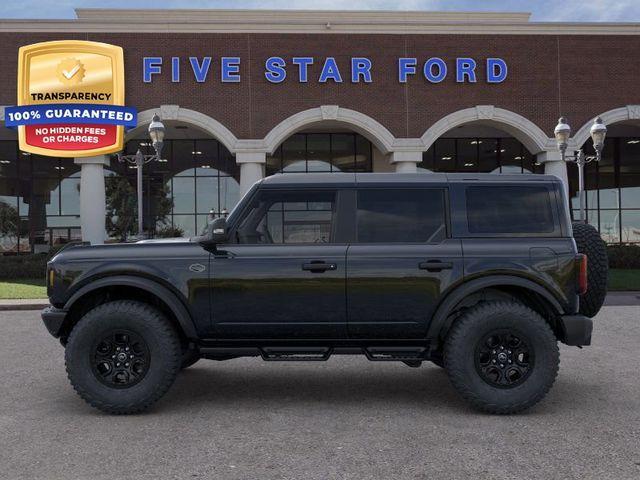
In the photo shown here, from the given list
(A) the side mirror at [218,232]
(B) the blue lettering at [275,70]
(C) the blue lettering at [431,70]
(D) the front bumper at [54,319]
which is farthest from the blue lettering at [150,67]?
(A) the side mirror at [218,232]

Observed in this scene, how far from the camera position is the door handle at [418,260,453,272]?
5.14m

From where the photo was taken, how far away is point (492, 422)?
4.89m

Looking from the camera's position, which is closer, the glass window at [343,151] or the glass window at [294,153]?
the glass window at [343,151]

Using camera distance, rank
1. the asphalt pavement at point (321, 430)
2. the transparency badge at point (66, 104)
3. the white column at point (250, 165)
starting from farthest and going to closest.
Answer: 1. the white column at point (250, 165)
2. the transparency badge at point (66, 104)
3. the asphalt pavement at point (321, 430)

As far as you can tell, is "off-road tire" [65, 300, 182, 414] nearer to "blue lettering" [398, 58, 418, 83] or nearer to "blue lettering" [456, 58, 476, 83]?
"blue lettering" [398, 58, 418, 83]

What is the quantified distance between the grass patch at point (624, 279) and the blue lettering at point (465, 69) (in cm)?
922

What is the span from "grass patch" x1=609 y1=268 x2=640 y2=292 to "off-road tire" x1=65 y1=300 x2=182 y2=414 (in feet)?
51.6

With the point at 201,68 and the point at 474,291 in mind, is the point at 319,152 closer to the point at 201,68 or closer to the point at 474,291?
the point at 201,68

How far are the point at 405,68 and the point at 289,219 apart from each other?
19440mm

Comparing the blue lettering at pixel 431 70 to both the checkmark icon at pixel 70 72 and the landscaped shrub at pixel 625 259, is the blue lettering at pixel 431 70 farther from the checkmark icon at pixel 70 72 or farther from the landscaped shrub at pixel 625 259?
the checkmark icon at pixel 70 72

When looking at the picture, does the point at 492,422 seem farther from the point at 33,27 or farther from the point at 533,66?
the point at 33,27

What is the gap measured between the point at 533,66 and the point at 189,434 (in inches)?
900

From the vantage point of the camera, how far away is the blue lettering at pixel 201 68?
22.8m

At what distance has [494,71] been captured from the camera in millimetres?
A: 23406
